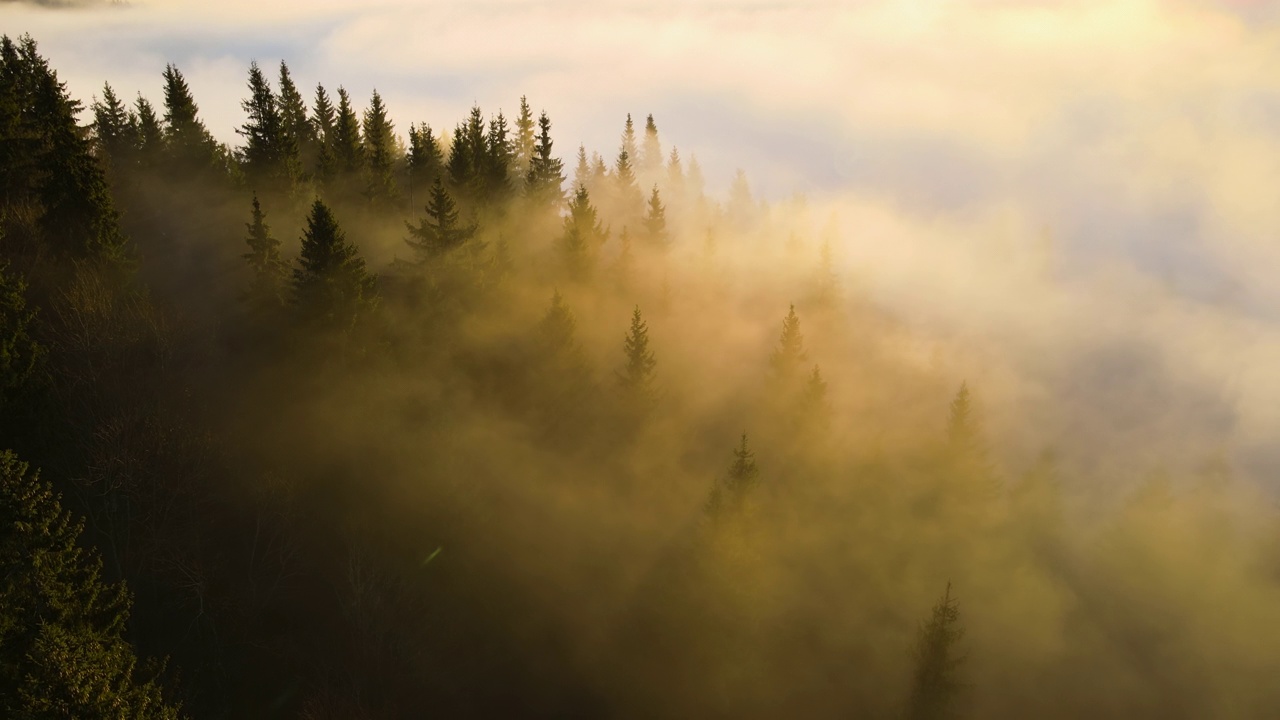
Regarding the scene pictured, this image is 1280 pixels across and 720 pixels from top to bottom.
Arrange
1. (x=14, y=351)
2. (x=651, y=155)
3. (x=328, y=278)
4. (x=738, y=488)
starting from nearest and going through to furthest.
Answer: (x=14, y=351) → (x=328, y=278) → (x=738, y=488) → (x=651, y=155)

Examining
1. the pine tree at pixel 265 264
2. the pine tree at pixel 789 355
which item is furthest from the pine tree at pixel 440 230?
the pine tree at pixel 789 355

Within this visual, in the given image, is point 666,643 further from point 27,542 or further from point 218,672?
point 27,542

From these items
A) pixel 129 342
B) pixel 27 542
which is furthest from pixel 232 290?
pixel 27 542

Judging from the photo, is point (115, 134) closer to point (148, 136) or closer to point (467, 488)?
point (148, 136)

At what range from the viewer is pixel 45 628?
55.9 ft

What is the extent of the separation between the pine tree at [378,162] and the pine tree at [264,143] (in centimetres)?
654

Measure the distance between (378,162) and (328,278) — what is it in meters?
25.9

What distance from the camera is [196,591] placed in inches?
1215

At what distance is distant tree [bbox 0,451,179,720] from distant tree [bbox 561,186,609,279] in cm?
4613

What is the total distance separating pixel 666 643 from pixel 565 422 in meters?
16.8

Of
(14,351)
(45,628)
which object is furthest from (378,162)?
(45,628)

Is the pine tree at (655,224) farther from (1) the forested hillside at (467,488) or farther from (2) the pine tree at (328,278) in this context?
(2) the pine tree at (328,278)

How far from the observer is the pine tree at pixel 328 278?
125ft

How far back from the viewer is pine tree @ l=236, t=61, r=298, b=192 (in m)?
53.4
